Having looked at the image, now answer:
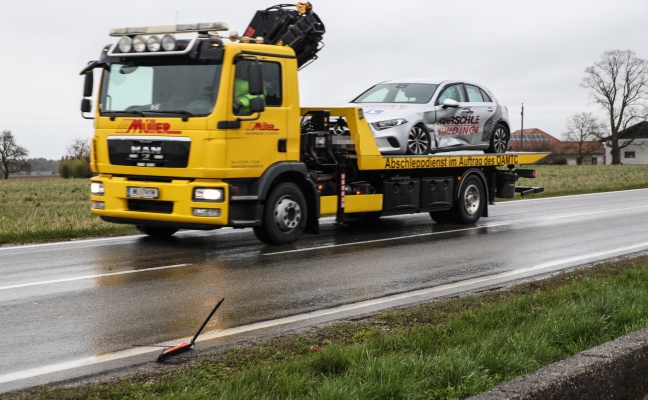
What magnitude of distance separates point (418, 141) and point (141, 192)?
16.8 ft

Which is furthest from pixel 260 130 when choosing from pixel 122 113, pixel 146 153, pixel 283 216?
pixel 122 113

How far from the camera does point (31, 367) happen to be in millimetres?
5359

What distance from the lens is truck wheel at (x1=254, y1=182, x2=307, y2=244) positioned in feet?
37.9

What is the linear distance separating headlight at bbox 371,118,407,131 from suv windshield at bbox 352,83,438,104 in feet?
2.49

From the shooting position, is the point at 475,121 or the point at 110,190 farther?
the point at 475,121

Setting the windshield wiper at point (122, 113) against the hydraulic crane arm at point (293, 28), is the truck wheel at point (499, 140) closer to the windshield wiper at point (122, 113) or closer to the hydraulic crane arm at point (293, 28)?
the hydraulic crane arm at point (293, 28)

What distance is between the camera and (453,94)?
49.6ft

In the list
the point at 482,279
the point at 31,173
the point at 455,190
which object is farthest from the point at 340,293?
the point at 31,173

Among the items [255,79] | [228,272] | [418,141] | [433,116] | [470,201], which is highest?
[255,79]

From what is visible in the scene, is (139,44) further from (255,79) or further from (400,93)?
(400,93)

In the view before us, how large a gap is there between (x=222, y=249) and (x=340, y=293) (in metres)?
3.67

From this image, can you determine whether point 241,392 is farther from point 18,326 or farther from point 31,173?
point 31,173

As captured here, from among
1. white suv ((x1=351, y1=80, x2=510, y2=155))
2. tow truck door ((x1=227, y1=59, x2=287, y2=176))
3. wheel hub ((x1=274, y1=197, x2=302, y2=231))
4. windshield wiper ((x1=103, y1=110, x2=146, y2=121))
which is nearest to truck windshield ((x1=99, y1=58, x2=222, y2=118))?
windshield wiper ((x1=103, y1=110, x2=146, y2=121))

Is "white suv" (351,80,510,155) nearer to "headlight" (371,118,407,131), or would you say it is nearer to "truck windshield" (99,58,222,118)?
"headlight" (371,118,407,131)
